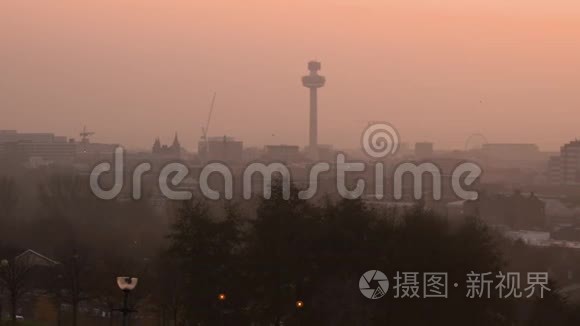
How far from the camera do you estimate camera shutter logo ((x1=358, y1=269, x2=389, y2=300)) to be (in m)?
16.8

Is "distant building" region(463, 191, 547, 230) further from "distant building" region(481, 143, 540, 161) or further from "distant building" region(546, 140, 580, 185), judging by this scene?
"distant building" region(481, 143, 540, 161)

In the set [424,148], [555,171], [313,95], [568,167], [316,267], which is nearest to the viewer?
[316,267]

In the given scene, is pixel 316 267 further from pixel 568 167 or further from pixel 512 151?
pixel 512 151

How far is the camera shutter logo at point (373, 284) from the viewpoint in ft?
55.2

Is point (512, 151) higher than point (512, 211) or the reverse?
higher

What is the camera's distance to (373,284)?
1700 cm

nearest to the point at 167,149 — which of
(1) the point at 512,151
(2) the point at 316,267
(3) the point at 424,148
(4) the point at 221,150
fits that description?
(4) the point at 221,150

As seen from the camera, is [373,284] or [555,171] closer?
[373,284]

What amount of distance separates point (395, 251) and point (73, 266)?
6092 mm

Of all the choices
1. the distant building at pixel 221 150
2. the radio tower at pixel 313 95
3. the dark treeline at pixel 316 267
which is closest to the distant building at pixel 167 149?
the distant building at pixel 221 150

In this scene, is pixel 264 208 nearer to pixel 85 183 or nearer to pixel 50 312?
pixel 50 312

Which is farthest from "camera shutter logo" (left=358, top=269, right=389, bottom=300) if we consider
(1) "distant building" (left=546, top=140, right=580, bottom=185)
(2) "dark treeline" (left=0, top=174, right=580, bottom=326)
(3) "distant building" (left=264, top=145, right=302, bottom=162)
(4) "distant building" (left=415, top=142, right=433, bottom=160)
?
(4) "distant building" (left=415, top=142, right=433, bottom=160)

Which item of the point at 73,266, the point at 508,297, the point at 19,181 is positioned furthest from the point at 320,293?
the point at 19,181

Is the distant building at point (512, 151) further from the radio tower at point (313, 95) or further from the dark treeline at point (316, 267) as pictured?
the dark treeline at point (316, 267)
